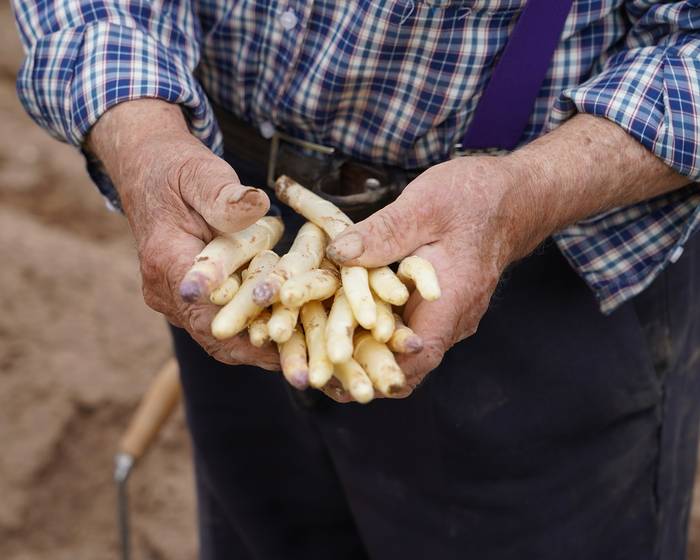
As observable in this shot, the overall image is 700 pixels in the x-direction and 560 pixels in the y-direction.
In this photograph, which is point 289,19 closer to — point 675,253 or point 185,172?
point 185,172

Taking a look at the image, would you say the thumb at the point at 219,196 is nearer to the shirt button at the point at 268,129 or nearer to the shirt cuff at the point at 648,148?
the shirt button at the point at 268,129

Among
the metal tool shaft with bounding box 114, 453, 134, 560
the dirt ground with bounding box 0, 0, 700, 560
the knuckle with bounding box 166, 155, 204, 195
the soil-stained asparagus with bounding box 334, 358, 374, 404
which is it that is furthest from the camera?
the dirt ground with bounding box 0, 0, 700, 560

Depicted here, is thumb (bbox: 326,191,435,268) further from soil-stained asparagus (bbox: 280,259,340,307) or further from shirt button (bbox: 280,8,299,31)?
shirt button (bbox: 280,8,299,31)

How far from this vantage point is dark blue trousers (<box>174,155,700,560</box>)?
112 cm

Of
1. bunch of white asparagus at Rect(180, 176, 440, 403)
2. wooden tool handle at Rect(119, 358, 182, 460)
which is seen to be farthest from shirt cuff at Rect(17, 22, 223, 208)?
wooden tool handle at Rect(119, 358, 182, 460)

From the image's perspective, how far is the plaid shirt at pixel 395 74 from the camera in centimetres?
97

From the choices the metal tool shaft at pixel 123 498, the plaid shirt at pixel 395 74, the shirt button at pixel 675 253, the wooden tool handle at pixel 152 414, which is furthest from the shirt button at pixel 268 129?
the metal tool shaft at pixel 123 498

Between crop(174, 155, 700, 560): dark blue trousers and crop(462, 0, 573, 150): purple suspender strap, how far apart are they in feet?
0.52

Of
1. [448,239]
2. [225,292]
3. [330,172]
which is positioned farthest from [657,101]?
[225,292]

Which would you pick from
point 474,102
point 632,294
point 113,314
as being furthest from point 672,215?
point 113,314

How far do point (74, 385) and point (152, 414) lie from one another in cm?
50

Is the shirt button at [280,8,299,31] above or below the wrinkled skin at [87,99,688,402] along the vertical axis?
above

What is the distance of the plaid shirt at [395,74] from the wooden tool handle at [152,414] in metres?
0.86

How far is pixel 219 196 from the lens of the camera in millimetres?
867
